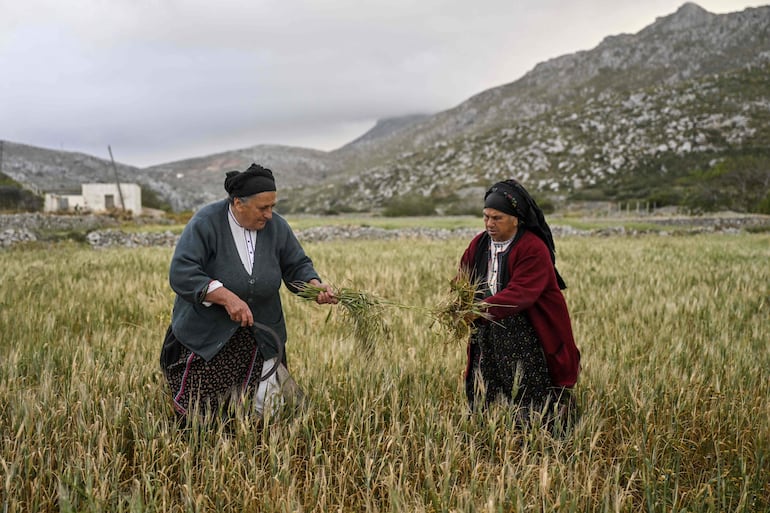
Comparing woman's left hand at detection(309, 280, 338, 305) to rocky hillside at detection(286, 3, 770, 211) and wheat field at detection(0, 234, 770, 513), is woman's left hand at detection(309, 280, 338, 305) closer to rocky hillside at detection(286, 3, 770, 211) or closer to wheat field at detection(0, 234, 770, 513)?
wheat field at detection(0, 234, 770, 513)

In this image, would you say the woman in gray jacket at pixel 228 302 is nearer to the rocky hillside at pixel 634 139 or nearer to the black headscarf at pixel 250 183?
the black headscarf at pixel 250 183

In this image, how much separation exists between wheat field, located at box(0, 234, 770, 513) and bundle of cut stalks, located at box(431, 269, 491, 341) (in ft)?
1.34

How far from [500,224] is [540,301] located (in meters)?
0.52

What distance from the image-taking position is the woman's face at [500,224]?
309 cm

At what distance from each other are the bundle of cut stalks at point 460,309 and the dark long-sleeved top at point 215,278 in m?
1.00

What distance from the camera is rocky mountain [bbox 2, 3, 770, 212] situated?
50.6 metres

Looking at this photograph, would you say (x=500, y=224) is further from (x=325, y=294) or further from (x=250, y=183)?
(x=250, y=183)

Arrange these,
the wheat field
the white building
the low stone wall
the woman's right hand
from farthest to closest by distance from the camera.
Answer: the white building, the low stone wall, the woman's right hand, the wheat field

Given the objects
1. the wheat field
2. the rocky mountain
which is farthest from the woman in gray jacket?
the rocky mountain

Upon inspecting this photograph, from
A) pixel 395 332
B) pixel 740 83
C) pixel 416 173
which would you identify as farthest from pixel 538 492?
pixel 740 83

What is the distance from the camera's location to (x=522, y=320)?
322cm

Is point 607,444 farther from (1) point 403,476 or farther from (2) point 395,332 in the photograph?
(2) point 395,332

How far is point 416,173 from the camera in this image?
73.6m

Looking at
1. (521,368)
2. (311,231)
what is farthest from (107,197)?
(521,368)
